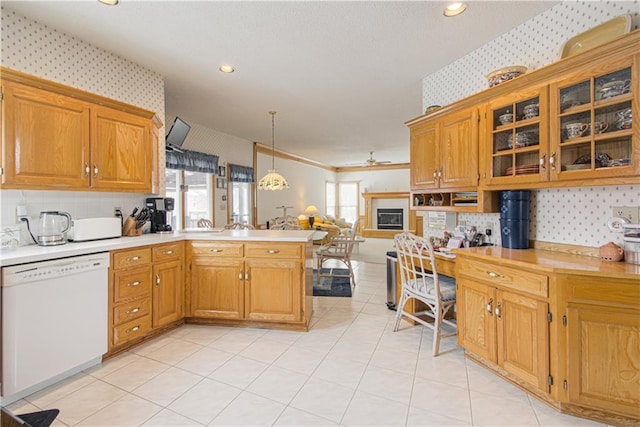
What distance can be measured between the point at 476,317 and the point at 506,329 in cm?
25

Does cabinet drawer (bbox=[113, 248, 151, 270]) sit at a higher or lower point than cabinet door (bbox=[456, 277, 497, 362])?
higher

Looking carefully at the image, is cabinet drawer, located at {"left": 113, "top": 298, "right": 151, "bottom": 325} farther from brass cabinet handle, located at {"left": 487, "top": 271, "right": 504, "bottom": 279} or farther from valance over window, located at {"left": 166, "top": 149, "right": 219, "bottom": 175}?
brass cabinet handle, located at {"left": 487, "top": 271, "right": 504, "bottom": 279}

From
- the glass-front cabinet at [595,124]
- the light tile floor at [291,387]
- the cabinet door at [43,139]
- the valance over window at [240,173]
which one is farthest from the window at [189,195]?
the glass-front cabinet at [595,124]

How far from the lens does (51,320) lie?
6.79 feet

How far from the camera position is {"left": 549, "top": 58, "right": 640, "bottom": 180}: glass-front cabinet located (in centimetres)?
178

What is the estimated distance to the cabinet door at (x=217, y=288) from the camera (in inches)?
122

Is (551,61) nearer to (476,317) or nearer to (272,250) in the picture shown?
(476,317)

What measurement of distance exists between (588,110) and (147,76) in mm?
3923

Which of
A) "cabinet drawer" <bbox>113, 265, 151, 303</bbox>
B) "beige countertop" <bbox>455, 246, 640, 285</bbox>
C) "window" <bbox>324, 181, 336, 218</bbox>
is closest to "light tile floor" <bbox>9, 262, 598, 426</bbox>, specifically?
"cabinet drawer" <bbox>113, 265, 151, 303</bbox>

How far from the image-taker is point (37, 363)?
1997mm

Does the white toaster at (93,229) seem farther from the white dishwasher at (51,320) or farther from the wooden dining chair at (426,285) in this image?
the wooden dining chair at (426,285)

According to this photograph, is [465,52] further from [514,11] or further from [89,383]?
[89,383]

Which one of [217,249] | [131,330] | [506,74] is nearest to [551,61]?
[506,74]

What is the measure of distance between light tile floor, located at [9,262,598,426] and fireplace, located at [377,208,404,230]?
8.02 metres
